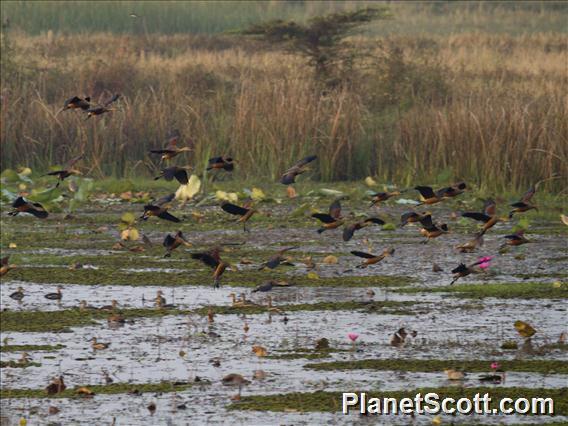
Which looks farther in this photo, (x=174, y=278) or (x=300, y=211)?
(x=300, y=211)

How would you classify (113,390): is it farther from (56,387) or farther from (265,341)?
(265,341)

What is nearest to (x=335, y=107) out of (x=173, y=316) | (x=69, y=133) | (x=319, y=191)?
(x=319, y=191)

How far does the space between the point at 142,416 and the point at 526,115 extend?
8776 mm

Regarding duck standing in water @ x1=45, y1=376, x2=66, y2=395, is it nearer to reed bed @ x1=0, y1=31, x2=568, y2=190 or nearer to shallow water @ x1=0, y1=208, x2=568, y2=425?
shallow water @ x1=0, y1=208, x2=568, y2=425

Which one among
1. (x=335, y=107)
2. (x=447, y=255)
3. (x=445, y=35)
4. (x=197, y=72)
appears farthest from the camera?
(x=445, y=35)

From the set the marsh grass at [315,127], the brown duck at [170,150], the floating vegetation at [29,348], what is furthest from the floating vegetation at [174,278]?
the marsh grass at [315,127]

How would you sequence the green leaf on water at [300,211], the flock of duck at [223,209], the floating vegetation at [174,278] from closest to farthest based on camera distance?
1. the flock of duck at [223,209]
2. the floating vegetation at [174,278]
3. the green leaf on water at [300,211]

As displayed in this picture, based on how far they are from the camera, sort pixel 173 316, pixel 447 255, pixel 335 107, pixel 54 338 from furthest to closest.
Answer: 1. pixel 335 107
2. pixel 447 255
3. pixel 173 316
4. pixel 54 338

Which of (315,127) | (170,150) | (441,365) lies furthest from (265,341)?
(315,127)

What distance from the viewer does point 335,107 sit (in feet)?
51.0

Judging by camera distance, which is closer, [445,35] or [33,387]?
[33,387]

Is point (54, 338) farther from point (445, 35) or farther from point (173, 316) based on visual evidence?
point (445, 35)

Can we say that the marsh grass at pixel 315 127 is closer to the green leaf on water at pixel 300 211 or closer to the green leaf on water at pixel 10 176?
the green leaf on water at pixel 10 176

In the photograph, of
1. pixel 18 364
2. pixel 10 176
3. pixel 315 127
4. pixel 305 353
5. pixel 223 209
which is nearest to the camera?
pixel 223 209
